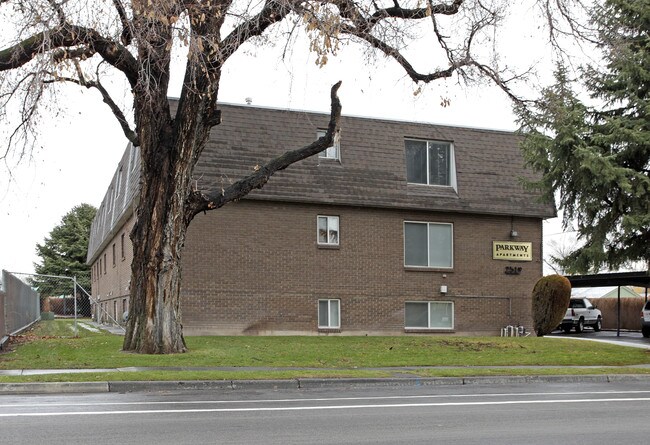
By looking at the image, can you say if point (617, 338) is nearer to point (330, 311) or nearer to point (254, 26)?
point (330, 311)

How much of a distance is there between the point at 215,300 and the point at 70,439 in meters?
14.2

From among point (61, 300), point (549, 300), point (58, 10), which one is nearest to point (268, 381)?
point (58, 10)

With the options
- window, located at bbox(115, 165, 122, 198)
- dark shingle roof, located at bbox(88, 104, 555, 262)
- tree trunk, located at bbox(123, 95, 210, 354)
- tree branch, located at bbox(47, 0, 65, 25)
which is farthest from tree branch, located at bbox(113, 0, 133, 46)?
window, located at bbox(115, 165, 122, 198)

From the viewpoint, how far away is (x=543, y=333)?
84.4ft

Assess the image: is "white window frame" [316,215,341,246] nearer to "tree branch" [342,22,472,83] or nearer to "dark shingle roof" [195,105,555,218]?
"dark shingle roof" [195,105,555,218]

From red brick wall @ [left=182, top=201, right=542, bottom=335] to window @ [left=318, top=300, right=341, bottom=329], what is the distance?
184 millimetres

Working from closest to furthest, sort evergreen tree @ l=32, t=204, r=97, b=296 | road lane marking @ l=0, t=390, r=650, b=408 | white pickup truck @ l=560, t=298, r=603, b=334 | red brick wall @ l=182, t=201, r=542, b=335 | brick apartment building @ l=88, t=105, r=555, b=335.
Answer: road lane marking @ l=0, t=390, r=650, b=408, red brick wall @ l=182, t=201, r=542, b=335, brick apartment building @ l=88, t=105, r=555, b=335, white pickup truck @ l=560, t=298, r=603, b=334, evergreen tree @ l=32, t=204, r=97, b=296

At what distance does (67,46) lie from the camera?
1366 centimetres

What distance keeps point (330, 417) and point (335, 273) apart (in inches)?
550

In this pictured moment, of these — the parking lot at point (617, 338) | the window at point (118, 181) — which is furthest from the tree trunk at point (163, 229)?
the window at point (118, 181)

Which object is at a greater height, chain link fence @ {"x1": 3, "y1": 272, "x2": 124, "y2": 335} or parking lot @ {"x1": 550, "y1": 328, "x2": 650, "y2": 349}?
chain link fence @ {"x1": 3, "y1": 272, "x2": 124, "y2": 335}

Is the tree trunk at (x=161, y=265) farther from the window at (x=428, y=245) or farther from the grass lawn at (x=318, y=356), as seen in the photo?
the window at (x=428, y=245)

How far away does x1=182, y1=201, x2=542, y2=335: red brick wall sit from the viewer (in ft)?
71.4

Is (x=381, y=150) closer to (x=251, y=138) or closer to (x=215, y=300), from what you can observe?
(x=251, y=138)
